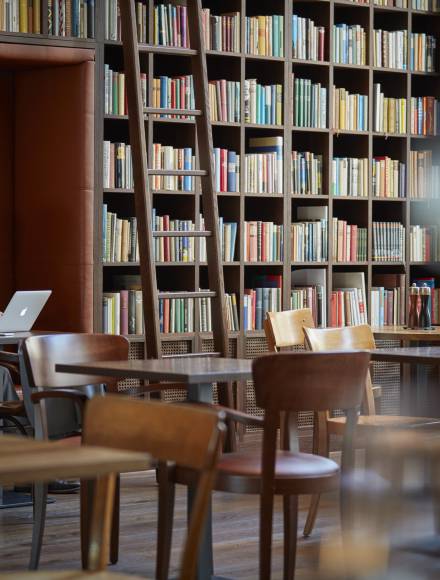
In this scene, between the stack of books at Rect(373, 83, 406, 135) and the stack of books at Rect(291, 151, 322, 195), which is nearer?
the stack of books at Rect(291, 151, 322, 195)

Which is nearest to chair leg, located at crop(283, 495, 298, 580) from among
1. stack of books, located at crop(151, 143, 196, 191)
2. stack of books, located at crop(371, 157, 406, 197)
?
stack of books, located at crop(151, 143, 196, 191)

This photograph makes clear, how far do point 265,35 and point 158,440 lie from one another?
5.36 meters

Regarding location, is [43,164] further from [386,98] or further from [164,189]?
[386,98]

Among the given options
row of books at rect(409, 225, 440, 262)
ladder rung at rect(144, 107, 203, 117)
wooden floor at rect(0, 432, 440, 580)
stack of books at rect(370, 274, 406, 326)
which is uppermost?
ladder rung at rect(144, 107, 203, 117)

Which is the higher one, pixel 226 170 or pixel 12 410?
pixel 226 170

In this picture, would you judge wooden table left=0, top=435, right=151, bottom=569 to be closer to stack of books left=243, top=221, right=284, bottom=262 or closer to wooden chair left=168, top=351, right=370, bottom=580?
wooden chair left=168, top=351, right=370, bottom=580

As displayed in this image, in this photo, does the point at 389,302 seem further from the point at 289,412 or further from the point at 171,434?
the point at 171,434

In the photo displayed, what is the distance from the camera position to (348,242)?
7594mm

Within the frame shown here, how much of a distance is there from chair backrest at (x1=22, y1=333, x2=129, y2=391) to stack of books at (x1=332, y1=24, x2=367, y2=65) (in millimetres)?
3544

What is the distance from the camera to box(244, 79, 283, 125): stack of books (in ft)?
23.6

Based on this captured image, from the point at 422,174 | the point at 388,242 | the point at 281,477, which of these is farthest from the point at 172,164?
the point at 281,477

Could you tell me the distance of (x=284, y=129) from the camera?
288 inches

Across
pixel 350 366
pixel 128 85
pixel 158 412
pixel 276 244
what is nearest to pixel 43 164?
pixel 128 85

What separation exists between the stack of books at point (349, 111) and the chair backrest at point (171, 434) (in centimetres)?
537
